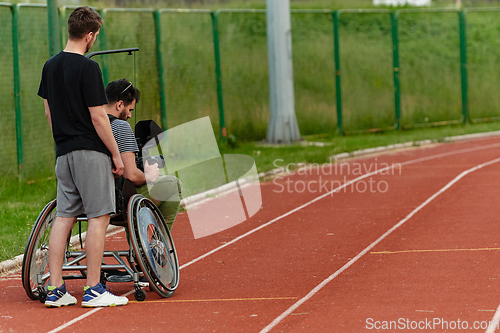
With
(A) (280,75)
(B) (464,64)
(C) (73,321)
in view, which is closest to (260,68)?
(A) (280,75)

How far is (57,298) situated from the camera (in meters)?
5.88

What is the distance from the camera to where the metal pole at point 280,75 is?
57.5ft

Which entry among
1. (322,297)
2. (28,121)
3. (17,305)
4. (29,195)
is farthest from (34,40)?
(322,297)

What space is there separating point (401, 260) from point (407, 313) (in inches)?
71.6

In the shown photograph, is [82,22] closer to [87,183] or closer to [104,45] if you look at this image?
[87,183]

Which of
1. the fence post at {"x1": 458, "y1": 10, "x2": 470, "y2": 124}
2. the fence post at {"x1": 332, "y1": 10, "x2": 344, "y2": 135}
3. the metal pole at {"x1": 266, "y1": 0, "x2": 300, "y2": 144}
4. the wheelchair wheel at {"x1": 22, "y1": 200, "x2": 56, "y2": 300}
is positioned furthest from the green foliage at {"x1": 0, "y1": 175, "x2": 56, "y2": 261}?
the fence post at {"x1": 458, "y1": 10, "x2": 470, "y2": 124}

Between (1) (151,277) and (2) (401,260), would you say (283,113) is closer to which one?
(2) (401,260)

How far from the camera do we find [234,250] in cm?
803

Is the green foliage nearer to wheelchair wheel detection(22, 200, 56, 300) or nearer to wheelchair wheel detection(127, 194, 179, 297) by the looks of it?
wheelchair wheel detection(22, 200, 56, 300)

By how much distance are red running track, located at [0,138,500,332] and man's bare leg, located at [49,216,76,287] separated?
261 millimetres

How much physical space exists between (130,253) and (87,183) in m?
0.78

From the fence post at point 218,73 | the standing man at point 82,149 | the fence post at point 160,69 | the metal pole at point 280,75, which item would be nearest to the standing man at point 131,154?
the standing man at point 82,149

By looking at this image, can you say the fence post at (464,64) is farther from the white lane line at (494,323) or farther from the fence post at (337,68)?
the white lane line at (494,323)

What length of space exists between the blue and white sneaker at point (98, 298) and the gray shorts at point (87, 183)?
0.55 metres
